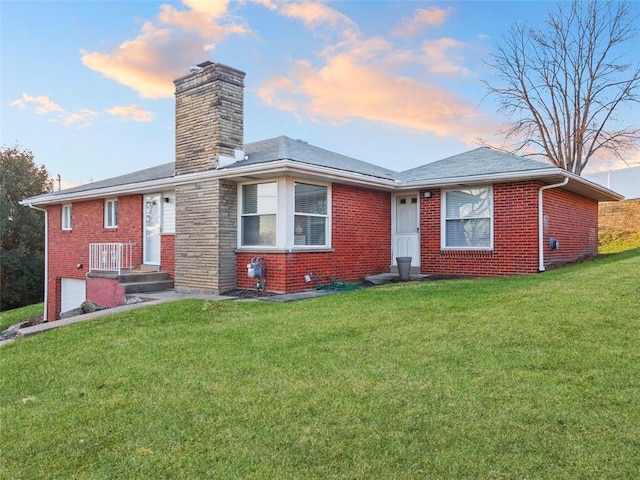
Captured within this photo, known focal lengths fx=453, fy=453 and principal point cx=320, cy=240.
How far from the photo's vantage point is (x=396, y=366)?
4664 millimetres

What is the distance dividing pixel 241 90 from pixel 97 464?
9.77 metres

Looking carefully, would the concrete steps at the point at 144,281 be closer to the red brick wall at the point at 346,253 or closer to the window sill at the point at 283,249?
the red brick wall at the point at 346,253

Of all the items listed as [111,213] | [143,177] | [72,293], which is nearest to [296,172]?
[143,177]

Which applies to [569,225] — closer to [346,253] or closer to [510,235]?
[510,235]

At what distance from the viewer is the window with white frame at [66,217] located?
1644 centimetres

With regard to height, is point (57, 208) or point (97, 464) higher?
point (57, 208)

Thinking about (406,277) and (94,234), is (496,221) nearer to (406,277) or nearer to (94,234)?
(406,277)

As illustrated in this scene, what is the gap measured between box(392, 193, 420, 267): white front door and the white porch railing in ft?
25.9

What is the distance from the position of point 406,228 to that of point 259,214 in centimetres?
449

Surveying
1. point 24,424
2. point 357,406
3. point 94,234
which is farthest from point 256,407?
point 94,234

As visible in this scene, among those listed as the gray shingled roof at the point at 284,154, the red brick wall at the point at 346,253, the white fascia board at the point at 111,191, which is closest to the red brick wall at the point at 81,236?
the white fascia board at the point at 111,191

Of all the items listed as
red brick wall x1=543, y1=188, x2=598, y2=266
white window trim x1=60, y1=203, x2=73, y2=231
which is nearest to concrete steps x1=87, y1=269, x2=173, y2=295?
white window trim x1=60, y1=203, x2=73, y2=231

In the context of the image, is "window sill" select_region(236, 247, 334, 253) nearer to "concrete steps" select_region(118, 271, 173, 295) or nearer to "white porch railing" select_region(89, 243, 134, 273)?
"concrete steps" select_region(118, 271, 173, 295)

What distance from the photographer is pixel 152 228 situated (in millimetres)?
13297
